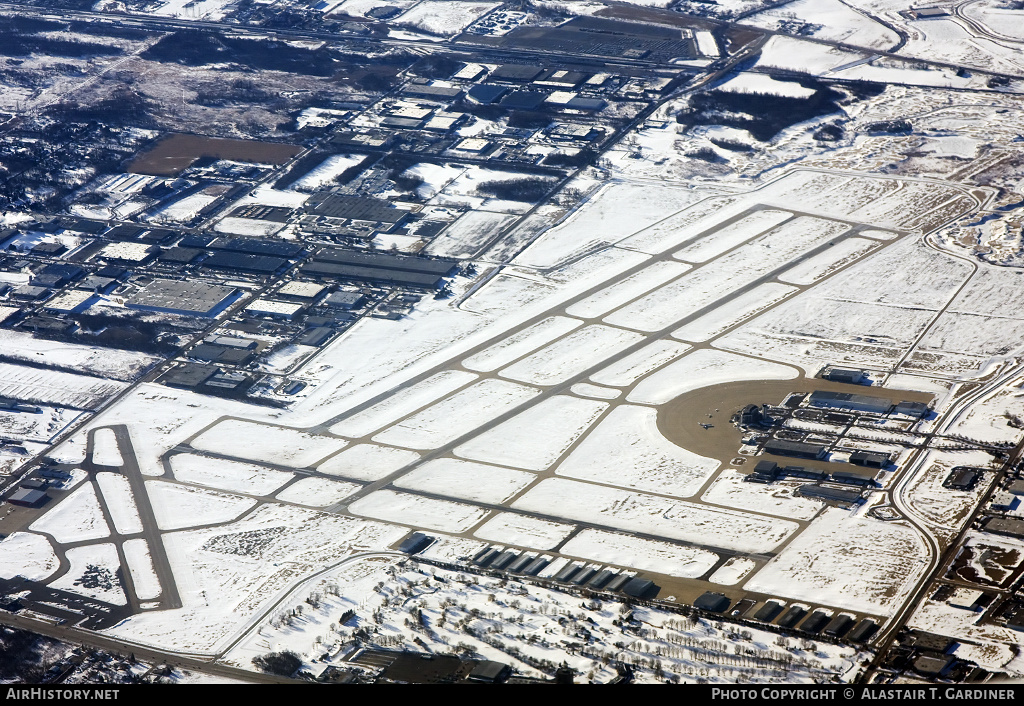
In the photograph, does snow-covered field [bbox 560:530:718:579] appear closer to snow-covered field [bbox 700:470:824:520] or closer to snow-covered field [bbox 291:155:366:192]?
snow-covered field [bbox 700:470:824:520]

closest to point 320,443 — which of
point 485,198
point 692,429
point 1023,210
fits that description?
point 692,429

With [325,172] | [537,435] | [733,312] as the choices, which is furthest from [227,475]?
[325,172]

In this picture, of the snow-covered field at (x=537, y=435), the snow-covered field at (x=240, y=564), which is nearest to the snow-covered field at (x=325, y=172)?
the snow-covered field at (x=537, y=435)

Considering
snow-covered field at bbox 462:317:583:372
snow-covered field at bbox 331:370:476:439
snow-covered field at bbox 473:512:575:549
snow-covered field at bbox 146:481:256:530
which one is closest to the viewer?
snow-covered field at bbox 473:512:575:549

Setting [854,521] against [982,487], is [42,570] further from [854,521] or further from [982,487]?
[982,487]

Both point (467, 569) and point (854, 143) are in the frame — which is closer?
point (467, 569)

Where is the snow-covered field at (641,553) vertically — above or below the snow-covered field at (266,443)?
below

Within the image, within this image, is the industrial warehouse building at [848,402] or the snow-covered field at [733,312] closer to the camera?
the industrial warehouse building at [848,402]

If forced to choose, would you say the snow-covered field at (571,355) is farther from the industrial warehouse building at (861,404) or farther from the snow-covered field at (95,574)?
the snow-covered field at (95,574)

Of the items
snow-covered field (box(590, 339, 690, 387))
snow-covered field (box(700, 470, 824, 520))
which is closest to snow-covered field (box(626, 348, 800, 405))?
snow-covered field (box(590, 339, 690, 387))
